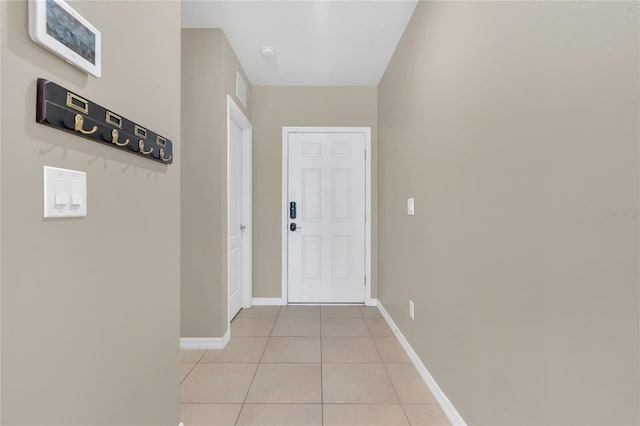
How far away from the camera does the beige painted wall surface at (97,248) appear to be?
2.22 ft

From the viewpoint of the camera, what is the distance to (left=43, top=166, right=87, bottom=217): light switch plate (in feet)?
2.44

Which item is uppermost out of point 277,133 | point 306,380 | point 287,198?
point 277,133

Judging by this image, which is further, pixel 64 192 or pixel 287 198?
pixel 287 198

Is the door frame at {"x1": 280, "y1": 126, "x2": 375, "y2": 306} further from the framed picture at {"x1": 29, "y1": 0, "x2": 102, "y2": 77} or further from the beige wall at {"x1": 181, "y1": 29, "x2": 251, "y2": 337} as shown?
the framed picture at {"x1": 29, "y1": 0, "x2": 102, "y2": 77}

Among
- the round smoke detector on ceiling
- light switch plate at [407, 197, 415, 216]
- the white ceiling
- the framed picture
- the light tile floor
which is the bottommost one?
the light tile floor

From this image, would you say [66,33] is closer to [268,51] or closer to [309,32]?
[309,32]

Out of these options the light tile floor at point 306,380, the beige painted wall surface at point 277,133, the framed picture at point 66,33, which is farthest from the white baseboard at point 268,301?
the framed picture at point 66,33

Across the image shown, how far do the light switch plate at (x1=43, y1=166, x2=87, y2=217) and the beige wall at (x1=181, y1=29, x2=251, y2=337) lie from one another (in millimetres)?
1696

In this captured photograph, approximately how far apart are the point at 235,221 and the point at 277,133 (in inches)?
45.4

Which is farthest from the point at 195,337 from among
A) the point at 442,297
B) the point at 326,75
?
the point at 326,75

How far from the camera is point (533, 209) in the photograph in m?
1.05

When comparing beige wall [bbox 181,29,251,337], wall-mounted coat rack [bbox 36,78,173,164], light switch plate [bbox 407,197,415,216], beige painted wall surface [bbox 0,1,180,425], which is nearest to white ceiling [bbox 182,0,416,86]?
beige wall [bbox 181,29,251,337]

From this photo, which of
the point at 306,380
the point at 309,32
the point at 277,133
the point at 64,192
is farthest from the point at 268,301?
the point at 64,192

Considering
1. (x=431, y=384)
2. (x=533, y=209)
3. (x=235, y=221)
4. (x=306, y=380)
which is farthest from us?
(x=235, y=221)
